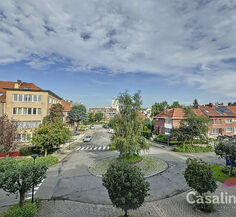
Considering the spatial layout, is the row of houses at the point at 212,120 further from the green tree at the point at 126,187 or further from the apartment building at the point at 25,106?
the green tree at the point at 126,187

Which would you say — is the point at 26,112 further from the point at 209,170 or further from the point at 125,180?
the point at 209,170

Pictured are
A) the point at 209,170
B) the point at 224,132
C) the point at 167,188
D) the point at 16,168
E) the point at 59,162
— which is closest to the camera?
the point at 16,168

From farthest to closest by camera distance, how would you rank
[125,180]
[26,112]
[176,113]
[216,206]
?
Result: [176,113] < [26,112] < [216,206] < [125,180]

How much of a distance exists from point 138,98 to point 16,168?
13713 mm

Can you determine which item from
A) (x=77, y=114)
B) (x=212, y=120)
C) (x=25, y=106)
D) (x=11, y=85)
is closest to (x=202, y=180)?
(x=25, y=106)

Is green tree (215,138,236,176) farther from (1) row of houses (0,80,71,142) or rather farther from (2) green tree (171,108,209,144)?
(1) row of houses (0,80,71,142)

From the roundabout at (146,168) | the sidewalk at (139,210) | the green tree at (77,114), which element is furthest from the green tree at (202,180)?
the green tree at (77,114)

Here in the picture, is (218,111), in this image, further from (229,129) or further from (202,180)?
(202,180)

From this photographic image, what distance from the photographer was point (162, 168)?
16.0 metres

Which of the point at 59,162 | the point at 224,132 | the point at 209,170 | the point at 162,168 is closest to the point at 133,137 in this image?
the point at 162,168

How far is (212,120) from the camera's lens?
3756 centimetres

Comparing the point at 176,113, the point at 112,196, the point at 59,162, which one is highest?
the point at 176,113

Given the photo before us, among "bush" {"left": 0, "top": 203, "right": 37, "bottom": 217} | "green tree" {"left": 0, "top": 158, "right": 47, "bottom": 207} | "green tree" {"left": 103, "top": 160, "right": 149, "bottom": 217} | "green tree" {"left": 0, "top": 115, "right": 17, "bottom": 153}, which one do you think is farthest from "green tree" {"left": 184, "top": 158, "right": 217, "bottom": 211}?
"green tree" {"left": 0, "top": 115, "right": 17, "bottom": 153}

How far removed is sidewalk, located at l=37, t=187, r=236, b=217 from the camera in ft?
27.4
